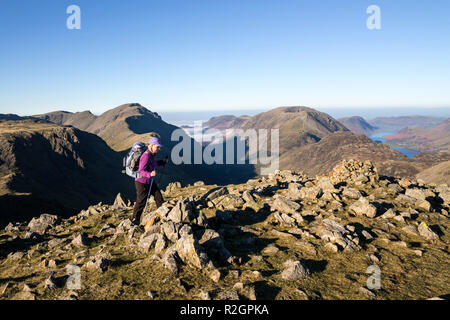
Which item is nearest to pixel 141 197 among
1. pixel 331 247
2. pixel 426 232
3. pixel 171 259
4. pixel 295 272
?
pixel 171 259

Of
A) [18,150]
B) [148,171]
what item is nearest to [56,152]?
[18,150]

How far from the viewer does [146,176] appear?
1348 cm

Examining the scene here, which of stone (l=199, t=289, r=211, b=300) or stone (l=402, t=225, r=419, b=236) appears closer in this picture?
Result: stone (l=199, t=289, r=211, b=300)

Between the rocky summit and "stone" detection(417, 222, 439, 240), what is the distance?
7 centimetres

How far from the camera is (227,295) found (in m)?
7.77

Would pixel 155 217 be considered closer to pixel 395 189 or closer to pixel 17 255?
pixel 17 255

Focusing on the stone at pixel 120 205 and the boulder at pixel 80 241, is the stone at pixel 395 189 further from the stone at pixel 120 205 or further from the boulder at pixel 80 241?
the stone at pixel 120 205

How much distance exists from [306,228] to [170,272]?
787 cm

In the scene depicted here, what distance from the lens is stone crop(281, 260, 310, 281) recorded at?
908 centimetres

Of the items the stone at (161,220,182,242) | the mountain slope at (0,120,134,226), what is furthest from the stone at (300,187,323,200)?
the mountain slope at (0,120,134,226)

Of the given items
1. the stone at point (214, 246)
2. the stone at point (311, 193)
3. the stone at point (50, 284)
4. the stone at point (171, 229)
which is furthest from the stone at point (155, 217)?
the stone at point (311, 193)

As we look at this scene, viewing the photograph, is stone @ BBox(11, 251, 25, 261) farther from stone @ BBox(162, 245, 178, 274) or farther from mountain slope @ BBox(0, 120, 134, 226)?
mountain slope @ BBox(0, 120, 134, 226)
